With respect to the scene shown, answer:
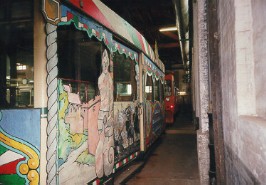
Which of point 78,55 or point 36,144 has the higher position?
point 78,55

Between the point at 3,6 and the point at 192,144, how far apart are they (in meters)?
8.42

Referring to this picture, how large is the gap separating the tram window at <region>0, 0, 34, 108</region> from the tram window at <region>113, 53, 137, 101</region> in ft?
7.90

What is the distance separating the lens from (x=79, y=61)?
4012mm

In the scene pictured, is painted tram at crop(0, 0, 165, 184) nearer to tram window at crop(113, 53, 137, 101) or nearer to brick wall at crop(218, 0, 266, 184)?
tram window at crop(113, 53, 137, 101)

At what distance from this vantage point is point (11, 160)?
10.1 feet

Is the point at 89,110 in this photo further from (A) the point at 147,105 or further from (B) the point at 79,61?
(A) the point at 147,105

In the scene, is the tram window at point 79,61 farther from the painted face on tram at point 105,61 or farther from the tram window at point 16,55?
the tram window at point 16,55

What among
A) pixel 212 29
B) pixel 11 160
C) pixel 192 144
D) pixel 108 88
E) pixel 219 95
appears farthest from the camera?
pixel 192 144

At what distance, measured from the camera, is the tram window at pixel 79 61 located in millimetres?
3629

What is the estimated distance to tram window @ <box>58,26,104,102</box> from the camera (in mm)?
3629

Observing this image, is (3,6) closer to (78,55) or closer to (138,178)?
(78,55)

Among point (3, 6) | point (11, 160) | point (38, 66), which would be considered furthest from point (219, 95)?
point (3, 6)

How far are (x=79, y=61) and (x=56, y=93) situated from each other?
89cm

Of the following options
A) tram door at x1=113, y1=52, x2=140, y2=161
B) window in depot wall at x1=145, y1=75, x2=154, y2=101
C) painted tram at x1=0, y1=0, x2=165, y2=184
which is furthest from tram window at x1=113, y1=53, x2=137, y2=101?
window in depot wall at x1=145, y1=75, x2=154, y2=101
